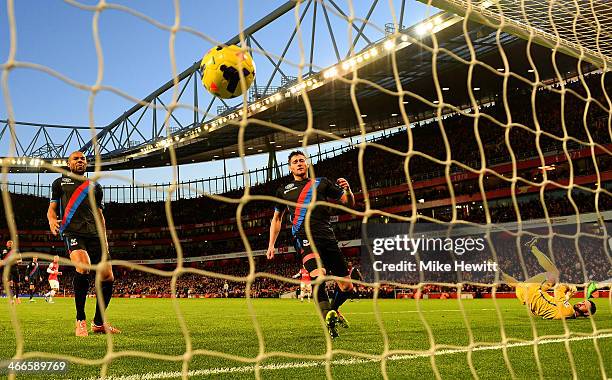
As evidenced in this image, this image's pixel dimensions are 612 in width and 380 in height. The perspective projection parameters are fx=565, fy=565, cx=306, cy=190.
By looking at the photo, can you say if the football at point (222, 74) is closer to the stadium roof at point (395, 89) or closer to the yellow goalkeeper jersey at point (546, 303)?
A: the yellow goalkeeper jersey at point (546, 303)

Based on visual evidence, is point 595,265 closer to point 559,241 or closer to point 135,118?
point 559,241

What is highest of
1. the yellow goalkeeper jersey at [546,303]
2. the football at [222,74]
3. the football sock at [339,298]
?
the football at [222,74]

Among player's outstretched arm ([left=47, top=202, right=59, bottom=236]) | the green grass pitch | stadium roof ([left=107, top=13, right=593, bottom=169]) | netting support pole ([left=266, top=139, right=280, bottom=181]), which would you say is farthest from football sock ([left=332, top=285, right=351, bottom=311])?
netting support pole ([left=266, top=139, right=280, bottom=181])

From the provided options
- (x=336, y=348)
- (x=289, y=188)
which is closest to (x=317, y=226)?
(x=289, y=188)

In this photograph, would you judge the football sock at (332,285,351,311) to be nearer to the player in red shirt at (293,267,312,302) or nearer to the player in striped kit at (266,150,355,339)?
the player in striped kit at (266,150,355,339)

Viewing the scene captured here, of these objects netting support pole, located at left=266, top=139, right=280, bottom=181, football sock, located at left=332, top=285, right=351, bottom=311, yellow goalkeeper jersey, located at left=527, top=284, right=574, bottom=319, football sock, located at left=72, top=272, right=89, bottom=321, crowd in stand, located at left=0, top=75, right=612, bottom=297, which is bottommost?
yellow goalkeeper jersey, located at left=527, top=284, right=574, bottom=319

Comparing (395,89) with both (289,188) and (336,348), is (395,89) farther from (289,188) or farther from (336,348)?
(336,348)

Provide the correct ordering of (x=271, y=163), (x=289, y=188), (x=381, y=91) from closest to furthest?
(x=289, y=188), (x=381, y=91), (x=271, y=163)

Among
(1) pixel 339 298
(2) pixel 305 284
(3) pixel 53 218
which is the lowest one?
(1) pixel 339 298

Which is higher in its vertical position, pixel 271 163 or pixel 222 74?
pixel 271 163

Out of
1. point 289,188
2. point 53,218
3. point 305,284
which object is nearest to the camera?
point 305,284

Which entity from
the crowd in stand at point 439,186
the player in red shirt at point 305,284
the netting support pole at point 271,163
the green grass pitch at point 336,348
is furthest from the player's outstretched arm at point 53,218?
the netting support pole at point 271,163

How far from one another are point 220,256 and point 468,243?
21.3 metres

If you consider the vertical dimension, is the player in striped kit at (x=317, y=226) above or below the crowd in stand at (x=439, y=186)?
below
